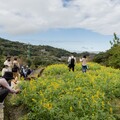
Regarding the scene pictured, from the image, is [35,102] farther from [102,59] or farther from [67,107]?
[102,59]

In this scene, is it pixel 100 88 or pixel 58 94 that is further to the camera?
pixel 100 88

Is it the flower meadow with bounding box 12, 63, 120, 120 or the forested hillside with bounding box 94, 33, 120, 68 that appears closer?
the flower meadow with bounding box 12, 63, 120, 120

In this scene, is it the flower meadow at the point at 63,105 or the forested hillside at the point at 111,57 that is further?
the forested hillside at the point at 111,57

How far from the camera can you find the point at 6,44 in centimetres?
10350

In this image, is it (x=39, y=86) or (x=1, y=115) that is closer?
(x=1, y=115)

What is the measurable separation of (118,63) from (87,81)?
63.4 ft

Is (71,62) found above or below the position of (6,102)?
above

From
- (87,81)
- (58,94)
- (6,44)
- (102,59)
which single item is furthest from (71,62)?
(6,44)

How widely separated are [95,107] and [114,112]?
1039mm

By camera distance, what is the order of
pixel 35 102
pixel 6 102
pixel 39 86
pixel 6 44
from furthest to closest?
1. pixel 6 44
2. pixel 39 86
3. pixel 6 102
4. pixel 35 102

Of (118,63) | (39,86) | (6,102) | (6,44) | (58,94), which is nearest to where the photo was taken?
(58,94)

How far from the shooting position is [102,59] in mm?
38969

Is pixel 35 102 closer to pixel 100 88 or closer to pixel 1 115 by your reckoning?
pixel 1 115

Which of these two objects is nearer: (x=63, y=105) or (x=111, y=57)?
(x=63, y=105)
